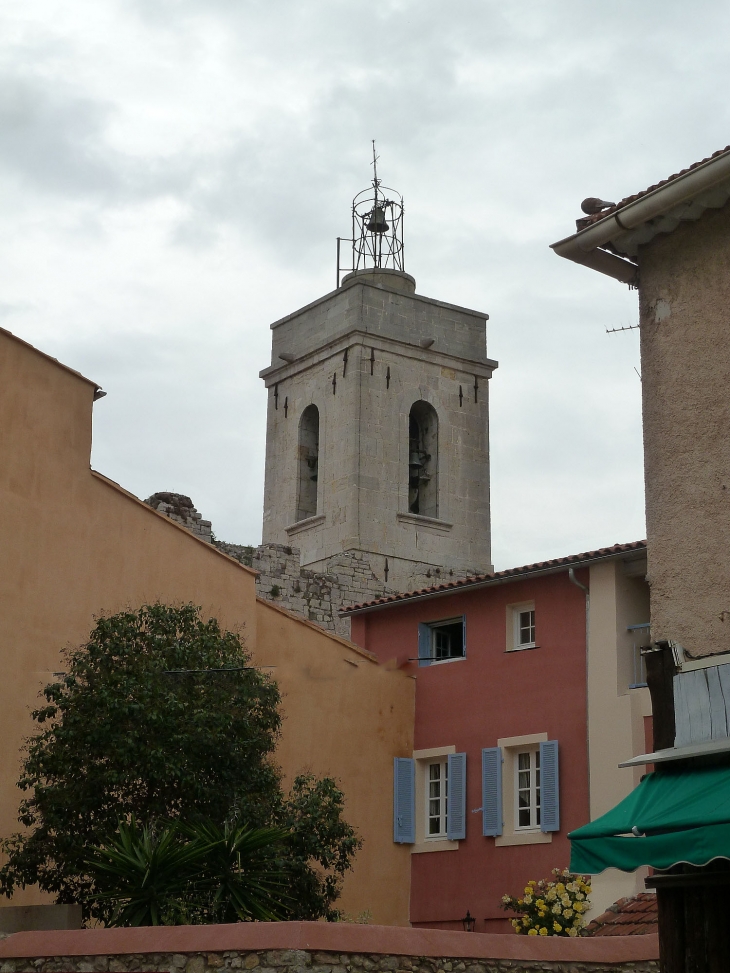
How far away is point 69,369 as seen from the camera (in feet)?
62.6

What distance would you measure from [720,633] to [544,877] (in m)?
11.7

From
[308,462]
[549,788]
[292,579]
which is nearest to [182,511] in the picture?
[292,579]

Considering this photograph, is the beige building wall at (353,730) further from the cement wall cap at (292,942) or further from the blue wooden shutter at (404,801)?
the cement wall cap at (292,942)

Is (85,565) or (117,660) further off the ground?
(85,565)

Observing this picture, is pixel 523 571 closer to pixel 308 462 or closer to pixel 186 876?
pixel 186 876

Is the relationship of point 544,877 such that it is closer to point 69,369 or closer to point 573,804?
point 573,804

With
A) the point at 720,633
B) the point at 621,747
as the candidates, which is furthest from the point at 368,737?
the point at 720,633

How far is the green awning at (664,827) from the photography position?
8.34m

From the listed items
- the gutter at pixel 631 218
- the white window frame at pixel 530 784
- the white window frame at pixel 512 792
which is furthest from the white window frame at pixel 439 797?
the gutter at pixel 631 218

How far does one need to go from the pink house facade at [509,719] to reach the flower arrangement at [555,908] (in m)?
0.33

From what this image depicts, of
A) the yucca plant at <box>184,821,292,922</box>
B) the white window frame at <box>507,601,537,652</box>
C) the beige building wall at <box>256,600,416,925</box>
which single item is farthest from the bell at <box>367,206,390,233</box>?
the yucca plant at <box>184,821,292,922</box>

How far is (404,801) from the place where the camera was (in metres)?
22.7

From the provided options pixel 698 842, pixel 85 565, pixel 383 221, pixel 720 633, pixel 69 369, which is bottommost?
pixel 698 842

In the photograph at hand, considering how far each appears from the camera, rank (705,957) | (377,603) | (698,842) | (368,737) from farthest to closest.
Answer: (377,603) → (368,737) → (705,957) → (698,842)
